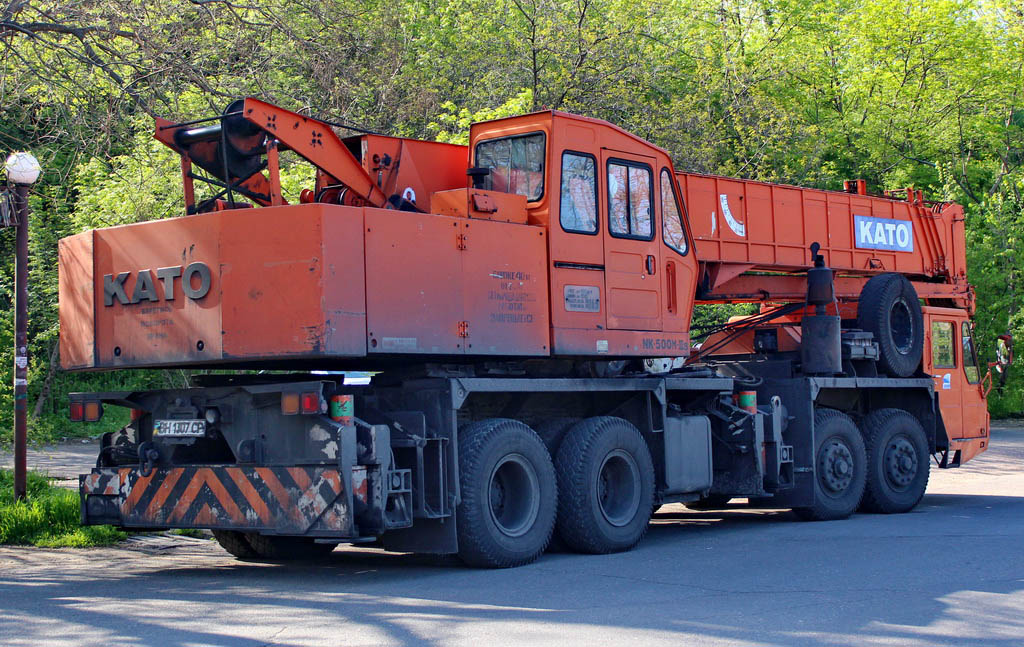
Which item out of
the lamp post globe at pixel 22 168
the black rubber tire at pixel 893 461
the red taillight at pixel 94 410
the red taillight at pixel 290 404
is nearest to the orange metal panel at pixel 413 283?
the red taillight at pixel 290 404

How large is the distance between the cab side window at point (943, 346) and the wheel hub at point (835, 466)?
243 cm

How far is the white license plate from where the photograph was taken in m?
9.45

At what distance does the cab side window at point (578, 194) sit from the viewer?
10547 mm

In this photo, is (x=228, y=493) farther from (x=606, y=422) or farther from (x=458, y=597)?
(x=606, y=422)

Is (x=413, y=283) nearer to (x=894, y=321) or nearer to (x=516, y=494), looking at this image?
(x=516, y=494)

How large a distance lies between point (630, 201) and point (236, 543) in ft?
15.9

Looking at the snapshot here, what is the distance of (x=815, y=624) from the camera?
23.0ft

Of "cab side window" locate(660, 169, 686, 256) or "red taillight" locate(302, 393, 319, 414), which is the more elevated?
"cab side window" locate(660, 169, 686, 256)

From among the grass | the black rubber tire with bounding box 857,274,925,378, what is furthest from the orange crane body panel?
the black rubber tire with bounding box 857,274,925,378

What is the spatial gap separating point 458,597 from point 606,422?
122 inches

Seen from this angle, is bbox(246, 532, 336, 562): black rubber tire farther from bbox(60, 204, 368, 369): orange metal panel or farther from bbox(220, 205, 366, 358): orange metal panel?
bbox(220, 205, 366, 358): orange metal panel

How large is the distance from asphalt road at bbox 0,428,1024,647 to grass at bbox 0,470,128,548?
0.93 ft

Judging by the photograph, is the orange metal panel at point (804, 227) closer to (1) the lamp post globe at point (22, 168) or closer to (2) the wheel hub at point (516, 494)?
(2) the wheel hub at point (516, 494)

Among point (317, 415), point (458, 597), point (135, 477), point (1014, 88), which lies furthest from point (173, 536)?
point (1014, 88)
